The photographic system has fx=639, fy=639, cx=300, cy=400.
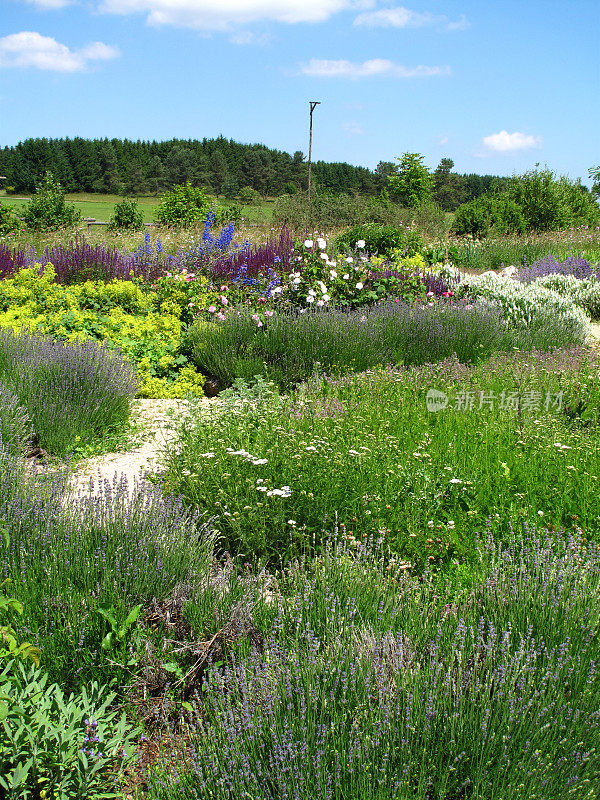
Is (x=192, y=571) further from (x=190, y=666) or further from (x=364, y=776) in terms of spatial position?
(x=364, y=776)

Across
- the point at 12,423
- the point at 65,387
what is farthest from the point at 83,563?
the point at 65,387

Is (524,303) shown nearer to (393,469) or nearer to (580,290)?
(580,290)

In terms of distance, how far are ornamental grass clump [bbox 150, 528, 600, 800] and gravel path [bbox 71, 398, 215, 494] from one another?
2.12 meters

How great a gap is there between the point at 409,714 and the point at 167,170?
2774 inches

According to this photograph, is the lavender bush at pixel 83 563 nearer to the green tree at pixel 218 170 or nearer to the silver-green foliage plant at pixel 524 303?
the silver-green foliage plant at pixel 524 303

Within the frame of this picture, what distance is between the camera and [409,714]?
1772 millimetres

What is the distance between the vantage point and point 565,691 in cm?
209

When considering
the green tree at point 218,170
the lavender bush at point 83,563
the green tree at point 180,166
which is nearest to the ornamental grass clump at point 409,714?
the lavender bush at point 83,563

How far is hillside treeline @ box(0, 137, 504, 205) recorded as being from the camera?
209 ft

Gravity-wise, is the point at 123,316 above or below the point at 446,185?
below

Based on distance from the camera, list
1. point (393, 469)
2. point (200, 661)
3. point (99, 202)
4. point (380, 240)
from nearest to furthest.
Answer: point (200, 661), point (393, 469), point (380, 240), point (99, 202)

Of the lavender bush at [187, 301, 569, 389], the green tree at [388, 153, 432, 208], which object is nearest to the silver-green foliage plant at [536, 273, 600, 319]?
the lavender bush at [187, 301, 569, 389]

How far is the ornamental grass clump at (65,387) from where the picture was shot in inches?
199

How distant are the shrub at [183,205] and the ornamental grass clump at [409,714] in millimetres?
18524
